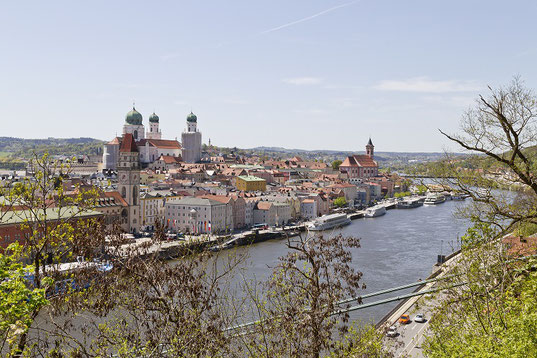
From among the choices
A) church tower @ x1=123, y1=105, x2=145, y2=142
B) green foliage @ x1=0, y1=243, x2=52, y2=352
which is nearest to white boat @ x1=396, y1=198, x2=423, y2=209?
church tower @ x1=123, y1=105, x2=145, y2=142

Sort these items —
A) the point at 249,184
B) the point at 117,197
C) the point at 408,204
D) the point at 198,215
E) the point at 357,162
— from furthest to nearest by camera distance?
the point at 357,162 → the point at 408,204 → the point at 249,184 → the point at 198,215 → the point at 117,197

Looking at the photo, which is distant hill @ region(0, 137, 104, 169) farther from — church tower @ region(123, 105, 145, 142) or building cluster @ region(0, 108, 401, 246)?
building cluster @ region(0, 108, 401, 246)

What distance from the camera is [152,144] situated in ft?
193

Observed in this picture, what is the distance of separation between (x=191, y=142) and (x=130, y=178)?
109 ft

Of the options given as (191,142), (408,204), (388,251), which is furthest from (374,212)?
(191,142)

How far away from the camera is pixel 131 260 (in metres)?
4.82

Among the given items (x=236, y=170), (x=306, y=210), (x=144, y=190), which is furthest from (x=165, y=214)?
(x=236, y=170)

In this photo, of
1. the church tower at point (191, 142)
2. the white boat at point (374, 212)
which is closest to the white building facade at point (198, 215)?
the white boat at point (374, 212)

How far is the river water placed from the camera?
17.2 meters

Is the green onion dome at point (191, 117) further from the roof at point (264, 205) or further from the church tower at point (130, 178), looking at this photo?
the church tower at point (130, 178)

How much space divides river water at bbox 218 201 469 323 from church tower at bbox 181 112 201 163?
27.4 meters

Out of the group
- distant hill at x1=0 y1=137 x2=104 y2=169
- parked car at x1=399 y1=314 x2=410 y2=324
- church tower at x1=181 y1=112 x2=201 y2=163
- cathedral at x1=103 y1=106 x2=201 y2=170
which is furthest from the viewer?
distant hill at x1=0 y1=137 x2=104 y2=169

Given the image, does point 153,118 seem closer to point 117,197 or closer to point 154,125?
point 154,125

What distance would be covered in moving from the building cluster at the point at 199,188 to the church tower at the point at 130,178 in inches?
2.2
